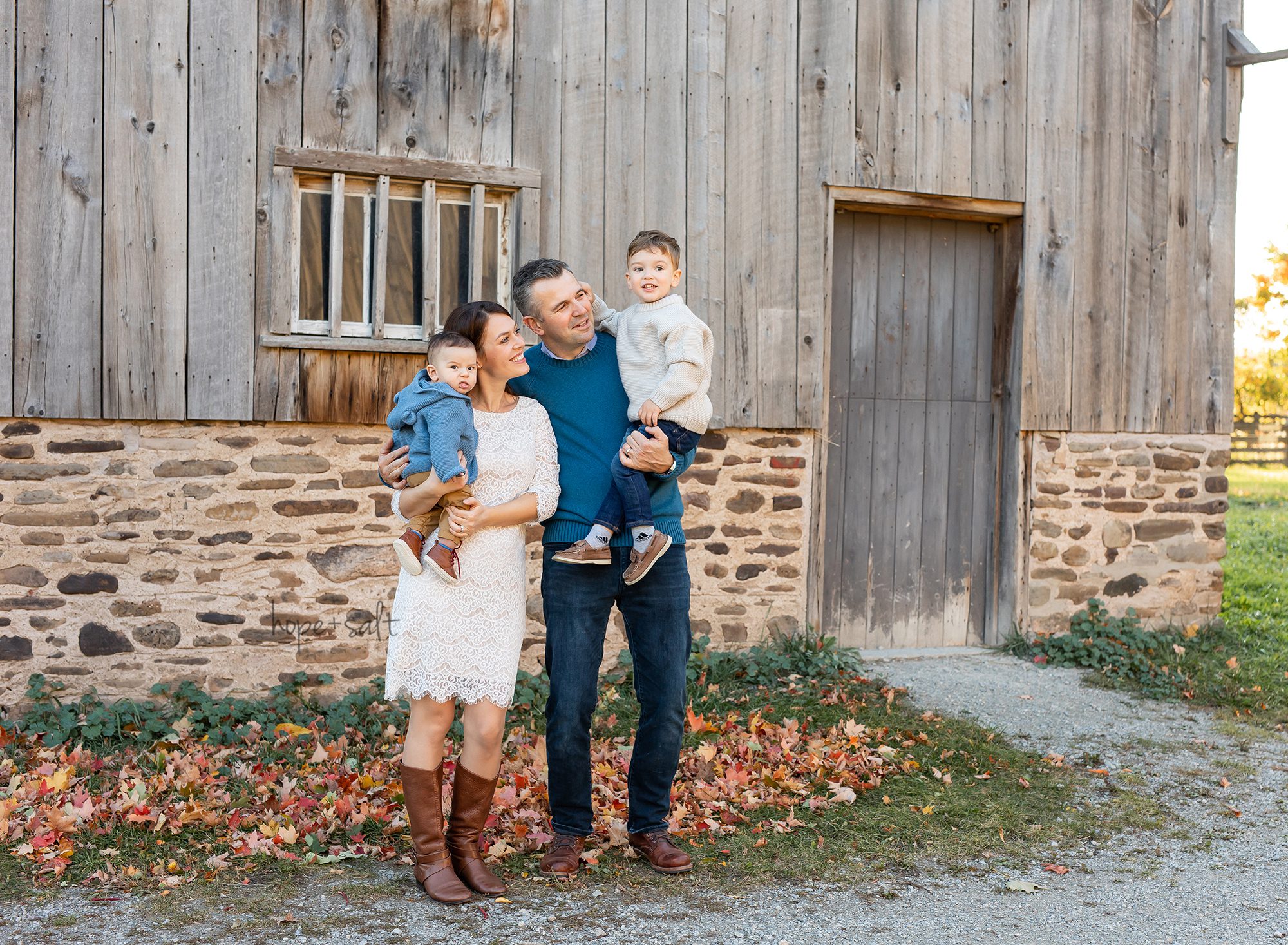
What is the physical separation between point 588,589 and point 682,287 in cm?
305

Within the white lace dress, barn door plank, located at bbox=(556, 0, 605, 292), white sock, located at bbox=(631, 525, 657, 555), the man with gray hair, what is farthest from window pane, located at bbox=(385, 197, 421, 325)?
white sock, located at bbox=(631, 525, 657, 555)

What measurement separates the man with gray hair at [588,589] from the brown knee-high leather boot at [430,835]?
34cm

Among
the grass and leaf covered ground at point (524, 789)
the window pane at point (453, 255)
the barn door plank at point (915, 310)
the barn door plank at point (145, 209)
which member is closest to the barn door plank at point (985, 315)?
the barn door plank at point (915, 310)

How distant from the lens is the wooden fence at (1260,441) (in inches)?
1034

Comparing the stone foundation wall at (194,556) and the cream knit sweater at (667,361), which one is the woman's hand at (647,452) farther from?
the stone foundation wall at (194,556)

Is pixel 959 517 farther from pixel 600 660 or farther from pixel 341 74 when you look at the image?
pixel 341 74

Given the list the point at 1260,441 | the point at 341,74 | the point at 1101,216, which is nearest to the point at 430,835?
the point at 341,74

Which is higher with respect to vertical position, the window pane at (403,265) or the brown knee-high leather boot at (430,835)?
the window pane at (403,265)

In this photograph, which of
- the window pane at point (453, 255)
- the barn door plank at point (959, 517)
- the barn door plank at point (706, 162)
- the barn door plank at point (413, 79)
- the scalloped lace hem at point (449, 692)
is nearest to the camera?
the scalloped lace hem at point (449, 692)

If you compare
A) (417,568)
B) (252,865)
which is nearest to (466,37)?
(417,568)

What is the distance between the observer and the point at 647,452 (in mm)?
3521

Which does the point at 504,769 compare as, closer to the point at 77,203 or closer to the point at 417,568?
the point at 417,568

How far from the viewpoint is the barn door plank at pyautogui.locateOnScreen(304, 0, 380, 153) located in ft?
18.6

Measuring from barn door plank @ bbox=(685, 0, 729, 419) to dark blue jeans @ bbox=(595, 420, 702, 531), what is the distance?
2726 mm
